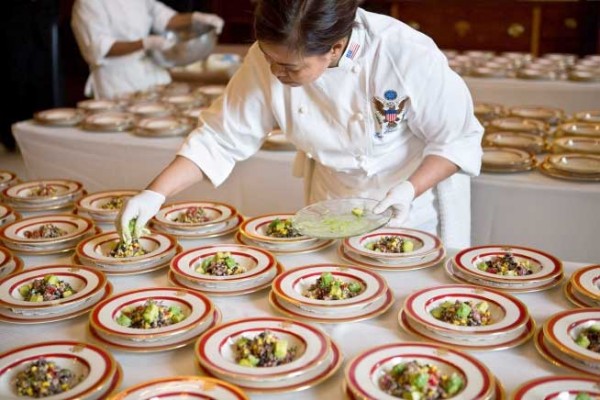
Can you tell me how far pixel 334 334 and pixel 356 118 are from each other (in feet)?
2.46

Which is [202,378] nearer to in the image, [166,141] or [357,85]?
[357,85]

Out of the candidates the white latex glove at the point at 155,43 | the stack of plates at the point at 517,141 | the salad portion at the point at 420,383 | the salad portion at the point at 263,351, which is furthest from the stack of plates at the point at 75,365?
the white latex glove at the point at 155,43

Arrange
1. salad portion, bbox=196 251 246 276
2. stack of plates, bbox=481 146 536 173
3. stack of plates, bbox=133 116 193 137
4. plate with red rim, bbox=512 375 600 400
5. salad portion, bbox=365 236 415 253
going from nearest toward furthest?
plate with red rim, bbox=512 375 600 400
salad portion, bbox=196 251 246 276
salad portion, bbox=365 236 415 253
stack of plates, bbox=481 146 536 173
stack of plates, bbox=133 116 193 137

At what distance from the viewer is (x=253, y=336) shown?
1.42 meters

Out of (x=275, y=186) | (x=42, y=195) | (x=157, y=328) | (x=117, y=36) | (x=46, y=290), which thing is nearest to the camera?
(x=157, y=328)

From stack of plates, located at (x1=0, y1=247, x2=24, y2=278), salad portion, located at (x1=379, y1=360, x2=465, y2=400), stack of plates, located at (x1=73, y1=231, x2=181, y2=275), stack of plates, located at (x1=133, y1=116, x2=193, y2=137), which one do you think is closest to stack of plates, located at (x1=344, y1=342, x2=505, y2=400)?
salad portion, located at (x1=379, y1=360, x2=465, y2=400)

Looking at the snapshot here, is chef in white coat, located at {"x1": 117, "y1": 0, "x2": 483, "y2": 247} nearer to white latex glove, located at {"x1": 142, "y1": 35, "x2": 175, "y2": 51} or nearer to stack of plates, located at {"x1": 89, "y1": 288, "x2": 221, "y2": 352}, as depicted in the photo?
stack of plates, located at {"x1": 89, "y1": 288, "x2": 221, "y2": 352}

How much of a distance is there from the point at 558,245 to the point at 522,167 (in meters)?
0.32

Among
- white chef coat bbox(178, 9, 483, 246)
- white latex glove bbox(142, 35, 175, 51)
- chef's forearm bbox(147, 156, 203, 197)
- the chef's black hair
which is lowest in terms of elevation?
chef's forearm bbox(147, 156, 203, 197)

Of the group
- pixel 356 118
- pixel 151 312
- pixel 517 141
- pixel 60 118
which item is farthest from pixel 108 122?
pixel 151 312

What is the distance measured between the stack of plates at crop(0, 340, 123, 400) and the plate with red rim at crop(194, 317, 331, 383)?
6.6 inches

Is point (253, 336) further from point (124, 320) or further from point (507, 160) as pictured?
point (507, 160)

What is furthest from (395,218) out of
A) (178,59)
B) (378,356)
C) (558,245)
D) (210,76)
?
(210,76)

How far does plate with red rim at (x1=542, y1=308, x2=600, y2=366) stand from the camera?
50.6 inches
